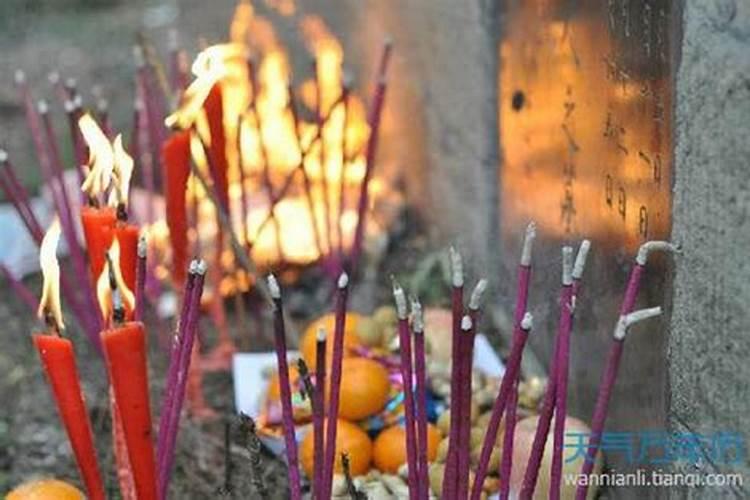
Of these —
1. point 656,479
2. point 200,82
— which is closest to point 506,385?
point 656,479

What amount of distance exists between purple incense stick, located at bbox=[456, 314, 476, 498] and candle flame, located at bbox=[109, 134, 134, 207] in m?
0.70

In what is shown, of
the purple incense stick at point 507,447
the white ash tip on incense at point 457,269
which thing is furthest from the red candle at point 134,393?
the purple incense stick at point 507,447

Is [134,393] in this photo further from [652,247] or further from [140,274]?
[652,247]

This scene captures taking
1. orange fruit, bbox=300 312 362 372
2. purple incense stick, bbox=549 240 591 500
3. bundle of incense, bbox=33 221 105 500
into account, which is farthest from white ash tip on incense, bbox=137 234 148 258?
orange fruit, bbox=300 312 362 372

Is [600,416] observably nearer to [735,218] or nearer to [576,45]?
[735,218]

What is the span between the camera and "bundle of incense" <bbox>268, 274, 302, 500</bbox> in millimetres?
2367

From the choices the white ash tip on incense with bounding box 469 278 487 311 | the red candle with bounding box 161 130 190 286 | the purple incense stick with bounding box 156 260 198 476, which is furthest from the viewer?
the red candle with bounding box 161 130 190 286

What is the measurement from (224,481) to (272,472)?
0.41 feet

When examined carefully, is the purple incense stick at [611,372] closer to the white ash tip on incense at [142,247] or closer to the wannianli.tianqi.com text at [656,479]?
the wannianli.tianqi.com text at [656,479]

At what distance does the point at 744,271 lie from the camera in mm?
2242

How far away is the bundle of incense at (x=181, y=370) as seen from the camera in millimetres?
2434

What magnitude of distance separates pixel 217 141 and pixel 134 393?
1.26 meters

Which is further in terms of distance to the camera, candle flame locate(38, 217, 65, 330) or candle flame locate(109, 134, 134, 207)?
candle flame locate(109, 134, 134, 207)

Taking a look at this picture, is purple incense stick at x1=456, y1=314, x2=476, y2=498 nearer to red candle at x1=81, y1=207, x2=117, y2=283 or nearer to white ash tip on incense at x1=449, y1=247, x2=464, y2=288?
white ash tip on incense at x1=449, y1=247, x2=464, y2=288
